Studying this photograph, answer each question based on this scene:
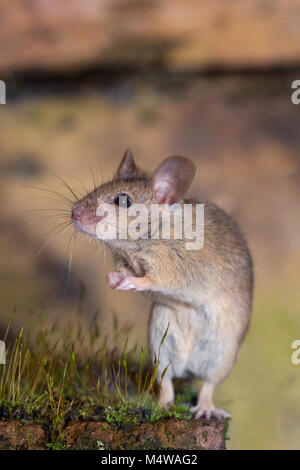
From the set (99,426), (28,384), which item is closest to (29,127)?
(28,384)

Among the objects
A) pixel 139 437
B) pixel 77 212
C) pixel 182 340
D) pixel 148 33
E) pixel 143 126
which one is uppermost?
pixel 148 33

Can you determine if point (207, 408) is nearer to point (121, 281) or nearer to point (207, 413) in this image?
point (207, 413)

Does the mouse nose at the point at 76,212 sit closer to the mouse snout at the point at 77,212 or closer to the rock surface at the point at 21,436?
the mouse snout at the point at 77,212

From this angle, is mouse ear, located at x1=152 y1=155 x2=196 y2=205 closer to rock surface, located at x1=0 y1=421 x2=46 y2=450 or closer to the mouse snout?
the mouse snout

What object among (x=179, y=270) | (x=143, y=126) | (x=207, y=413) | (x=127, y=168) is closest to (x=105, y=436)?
(x=207, y=413)
